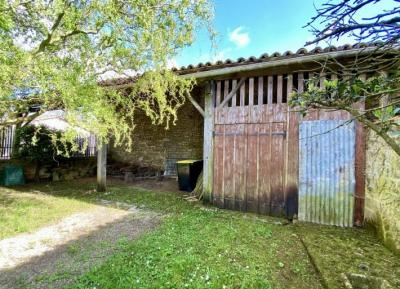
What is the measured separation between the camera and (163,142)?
36.4ft

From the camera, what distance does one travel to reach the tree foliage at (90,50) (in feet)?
13.0

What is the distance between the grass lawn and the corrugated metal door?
328 mm

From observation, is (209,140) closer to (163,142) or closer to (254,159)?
(254,159)

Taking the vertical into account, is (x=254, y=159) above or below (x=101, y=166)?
above

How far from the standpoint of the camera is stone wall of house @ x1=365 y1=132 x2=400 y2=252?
139 inches

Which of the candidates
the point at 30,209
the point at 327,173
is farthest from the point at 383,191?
the point at 30,209

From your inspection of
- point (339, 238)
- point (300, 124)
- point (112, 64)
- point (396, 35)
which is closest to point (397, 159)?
point (339, 238)

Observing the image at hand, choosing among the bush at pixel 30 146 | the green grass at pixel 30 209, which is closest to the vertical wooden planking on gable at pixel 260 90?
the green grass at pixel 30 209

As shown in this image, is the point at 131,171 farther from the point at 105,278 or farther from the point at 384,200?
the point at 384,200

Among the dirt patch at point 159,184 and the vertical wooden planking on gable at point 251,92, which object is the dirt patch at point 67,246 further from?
the vertical wooden planking on gable at point 251,92

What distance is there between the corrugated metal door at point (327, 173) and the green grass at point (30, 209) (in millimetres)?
4925

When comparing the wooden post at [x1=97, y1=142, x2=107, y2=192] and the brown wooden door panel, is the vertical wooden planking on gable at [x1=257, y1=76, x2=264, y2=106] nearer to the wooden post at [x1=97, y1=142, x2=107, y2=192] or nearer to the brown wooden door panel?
the brown wooden door panel

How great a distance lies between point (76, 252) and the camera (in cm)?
380

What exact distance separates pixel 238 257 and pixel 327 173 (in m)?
2.52
